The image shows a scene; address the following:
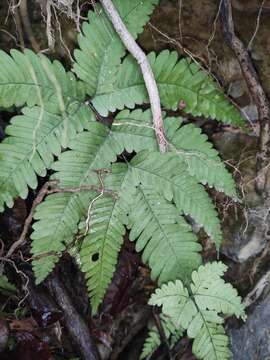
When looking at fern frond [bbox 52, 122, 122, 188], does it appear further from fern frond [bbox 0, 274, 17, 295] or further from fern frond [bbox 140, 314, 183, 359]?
fern frond [bbox 140, 314, 183, 359]

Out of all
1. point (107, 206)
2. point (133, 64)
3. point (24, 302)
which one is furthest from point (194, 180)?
point (24, 302)

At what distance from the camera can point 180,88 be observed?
2.69 meters

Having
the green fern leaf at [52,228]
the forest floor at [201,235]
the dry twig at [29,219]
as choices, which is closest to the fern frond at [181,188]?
the forest floor at [201,235]

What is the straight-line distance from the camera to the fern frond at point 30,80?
2.46 metres

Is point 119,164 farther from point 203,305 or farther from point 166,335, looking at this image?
point 166,335

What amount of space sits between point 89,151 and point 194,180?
0.65 m

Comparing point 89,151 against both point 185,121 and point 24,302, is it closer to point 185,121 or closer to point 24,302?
point 185,121

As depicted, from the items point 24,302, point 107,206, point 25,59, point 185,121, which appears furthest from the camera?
point 185,121

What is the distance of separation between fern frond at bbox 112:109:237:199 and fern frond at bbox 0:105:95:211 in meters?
0.38

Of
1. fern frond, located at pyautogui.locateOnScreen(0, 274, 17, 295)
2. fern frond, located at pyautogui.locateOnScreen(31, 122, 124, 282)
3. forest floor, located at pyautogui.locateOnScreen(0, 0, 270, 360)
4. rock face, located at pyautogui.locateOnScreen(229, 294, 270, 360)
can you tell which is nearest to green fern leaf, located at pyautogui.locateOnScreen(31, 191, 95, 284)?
fern frond, located at pyautogui.locateOnScreen(31, 122, 124, 282)

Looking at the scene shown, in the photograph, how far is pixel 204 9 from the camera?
2996 mm

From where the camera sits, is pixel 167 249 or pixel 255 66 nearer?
pixel 167 249

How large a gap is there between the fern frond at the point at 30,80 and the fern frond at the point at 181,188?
0.63 metres

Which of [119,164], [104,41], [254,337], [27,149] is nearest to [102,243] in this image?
[119,164]
